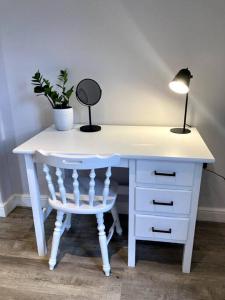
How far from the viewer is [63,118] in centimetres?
162

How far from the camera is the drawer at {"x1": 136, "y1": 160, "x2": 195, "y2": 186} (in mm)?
1234

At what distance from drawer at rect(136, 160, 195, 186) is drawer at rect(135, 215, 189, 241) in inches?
9.1

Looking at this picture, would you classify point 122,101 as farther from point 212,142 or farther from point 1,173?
point 1,173

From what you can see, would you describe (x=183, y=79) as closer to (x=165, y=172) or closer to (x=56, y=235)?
(x=165, y=172)

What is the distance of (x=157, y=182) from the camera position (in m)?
1.28

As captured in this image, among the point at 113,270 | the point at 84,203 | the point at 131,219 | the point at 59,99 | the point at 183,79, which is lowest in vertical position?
the point at 113,270

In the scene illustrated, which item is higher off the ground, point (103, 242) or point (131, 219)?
point (131, 219)

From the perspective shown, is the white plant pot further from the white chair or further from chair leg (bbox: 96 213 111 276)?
chair leg (bbox: 96 213 111 276)

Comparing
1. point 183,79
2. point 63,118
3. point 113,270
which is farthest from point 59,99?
point 113,270

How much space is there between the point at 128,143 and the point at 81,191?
40 centimetres

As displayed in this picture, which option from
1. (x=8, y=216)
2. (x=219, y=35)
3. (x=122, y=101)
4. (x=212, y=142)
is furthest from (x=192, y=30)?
(x=8, y=216)

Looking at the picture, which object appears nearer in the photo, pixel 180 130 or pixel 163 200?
pixel 163 200

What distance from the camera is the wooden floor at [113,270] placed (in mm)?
1343

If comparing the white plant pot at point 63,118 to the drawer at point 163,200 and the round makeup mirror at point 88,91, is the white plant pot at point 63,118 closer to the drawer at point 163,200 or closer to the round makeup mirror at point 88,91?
the round makeup mirror at point 88,91
